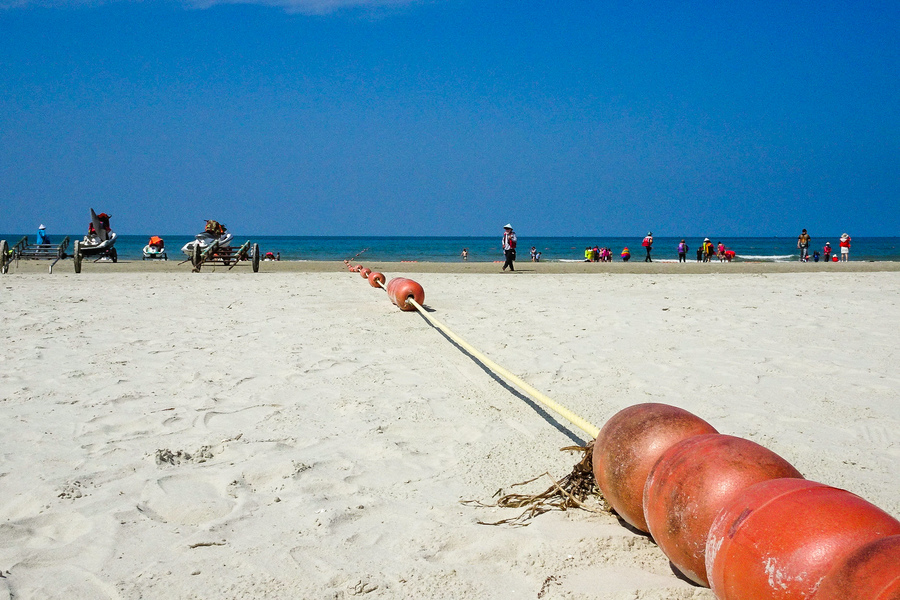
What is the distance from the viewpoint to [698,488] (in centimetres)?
195

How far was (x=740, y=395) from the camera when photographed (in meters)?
4.23

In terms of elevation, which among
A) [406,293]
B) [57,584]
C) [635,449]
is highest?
[406,293]

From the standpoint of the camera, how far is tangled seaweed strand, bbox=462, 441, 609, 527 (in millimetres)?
2607

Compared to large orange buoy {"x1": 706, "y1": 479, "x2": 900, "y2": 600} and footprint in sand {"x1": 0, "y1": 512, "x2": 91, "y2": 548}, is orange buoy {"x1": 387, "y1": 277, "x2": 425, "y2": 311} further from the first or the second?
large orange buoy {"x1": 706, "y1": 479, "x2": 900, "y2": 600}

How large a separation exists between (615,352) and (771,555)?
13.7 ft

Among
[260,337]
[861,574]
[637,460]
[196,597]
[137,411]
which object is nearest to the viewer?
[861,574]

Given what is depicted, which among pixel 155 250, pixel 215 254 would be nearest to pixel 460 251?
pixel 155 250

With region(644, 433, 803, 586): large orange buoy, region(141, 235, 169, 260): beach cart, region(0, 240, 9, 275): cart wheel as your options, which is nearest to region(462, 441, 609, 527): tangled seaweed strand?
region(644, 433, 803, 586): large orange buoy

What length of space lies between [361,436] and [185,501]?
1044 millimetres

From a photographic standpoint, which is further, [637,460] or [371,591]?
[637,460]

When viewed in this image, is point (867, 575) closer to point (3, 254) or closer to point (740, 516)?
point (740, 516)

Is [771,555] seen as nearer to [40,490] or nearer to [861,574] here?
[861,574]

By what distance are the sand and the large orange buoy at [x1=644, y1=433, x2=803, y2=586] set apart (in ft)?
0.50

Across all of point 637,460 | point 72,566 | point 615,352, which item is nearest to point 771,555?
point 637,460
